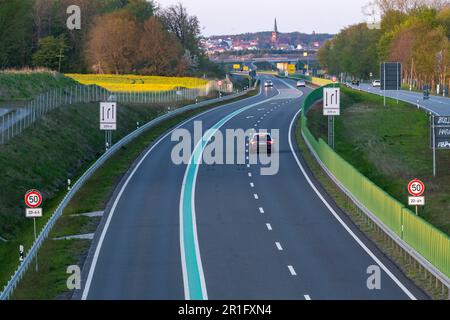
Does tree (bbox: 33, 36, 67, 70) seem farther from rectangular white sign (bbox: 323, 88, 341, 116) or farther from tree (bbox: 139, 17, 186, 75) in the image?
rectangular white sign (bbox: 323, 88, 341, 116)

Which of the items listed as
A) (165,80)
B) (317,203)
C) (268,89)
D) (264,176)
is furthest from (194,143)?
(268,89)

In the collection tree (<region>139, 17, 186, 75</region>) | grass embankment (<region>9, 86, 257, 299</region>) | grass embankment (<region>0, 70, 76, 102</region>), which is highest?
tree (<region>139, 17, 186, 75</region>)

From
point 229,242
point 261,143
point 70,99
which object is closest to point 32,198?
point 229,242

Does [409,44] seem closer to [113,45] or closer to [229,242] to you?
[113,45]

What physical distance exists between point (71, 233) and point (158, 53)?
10166cm

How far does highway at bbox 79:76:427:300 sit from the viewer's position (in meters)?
26.5

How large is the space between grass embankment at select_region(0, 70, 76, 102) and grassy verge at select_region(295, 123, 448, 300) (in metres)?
34.5

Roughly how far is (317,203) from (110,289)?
1545 cm

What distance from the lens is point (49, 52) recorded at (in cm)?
13138

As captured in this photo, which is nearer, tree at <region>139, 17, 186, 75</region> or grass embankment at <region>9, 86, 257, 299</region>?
grass embankment at <region>9, 86, 257, 299</region>

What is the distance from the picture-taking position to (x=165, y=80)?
125125 mm

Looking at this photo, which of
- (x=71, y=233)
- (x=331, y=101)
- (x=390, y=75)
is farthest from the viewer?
(x=390, y=75)

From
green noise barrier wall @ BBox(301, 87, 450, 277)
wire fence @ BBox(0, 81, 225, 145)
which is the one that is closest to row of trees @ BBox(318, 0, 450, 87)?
wire fence @ BBox(0, 81, 225, 145)

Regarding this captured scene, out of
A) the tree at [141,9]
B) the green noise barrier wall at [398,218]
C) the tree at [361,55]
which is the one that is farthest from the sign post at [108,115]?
the tree at [361,55]
